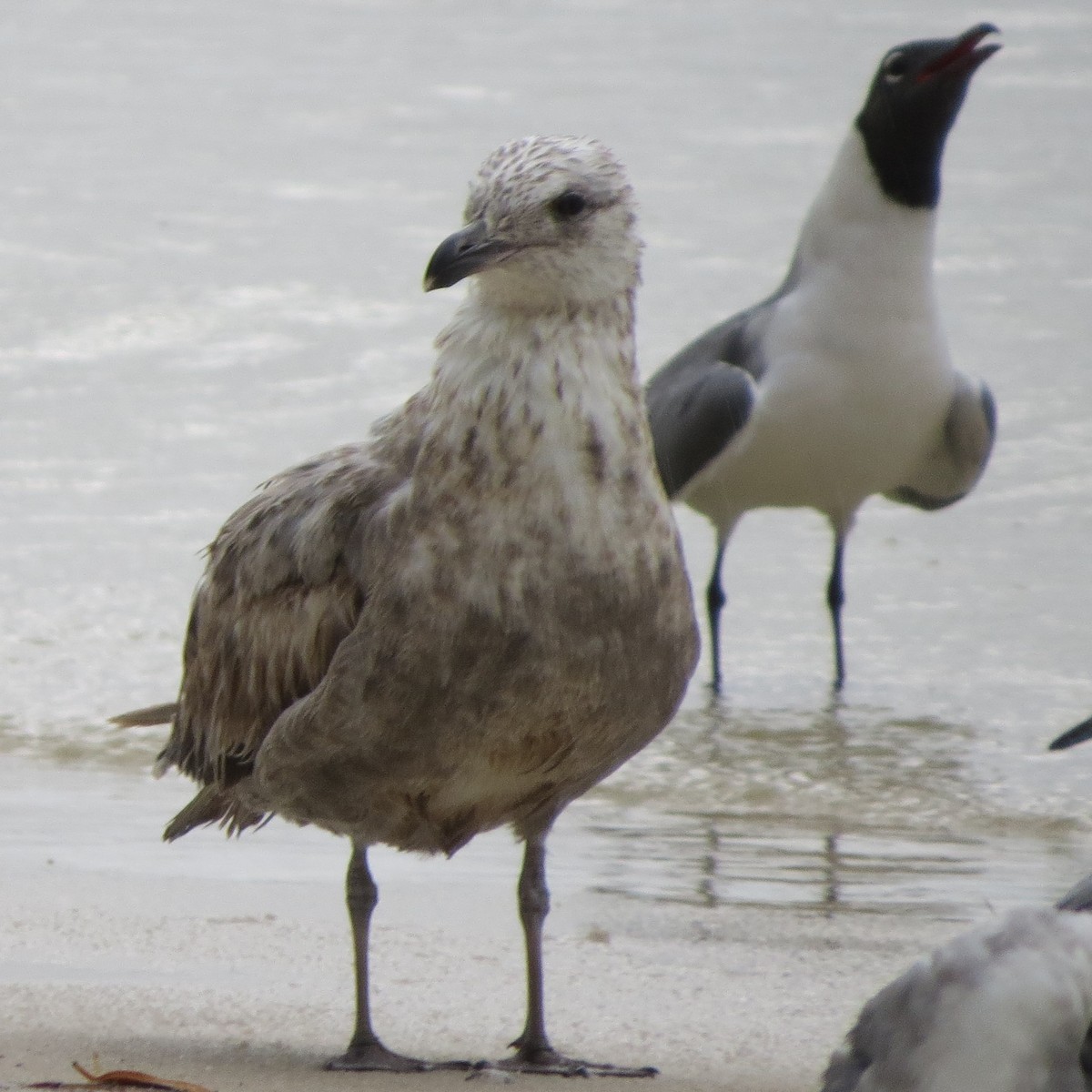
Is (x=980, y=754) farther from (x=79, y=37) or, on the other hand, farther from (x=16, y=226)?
(x=79, y=37)

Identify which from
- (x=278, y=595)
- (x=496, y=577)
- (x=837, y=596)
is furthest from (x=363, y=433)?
(x=496, y=577)

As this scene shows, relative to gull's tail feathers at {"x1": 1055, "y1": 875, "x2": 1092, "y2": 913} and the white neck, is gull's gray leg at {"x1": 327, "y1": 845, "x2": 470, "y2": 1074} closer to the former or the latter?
gull's tail feathers at {"x1": 1055, "y1": 875, "x2": 1092, "y2": 913}

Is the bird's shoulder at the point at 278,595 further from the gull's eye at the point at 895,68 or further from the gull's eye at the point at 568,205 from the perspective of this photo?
the gull's eye at the point at 895,68

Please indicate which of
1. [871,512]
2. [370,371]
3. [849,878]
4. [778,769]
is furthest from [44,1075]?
[370,371]

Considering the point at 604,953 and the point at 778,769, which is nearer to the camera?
the point at 604,953

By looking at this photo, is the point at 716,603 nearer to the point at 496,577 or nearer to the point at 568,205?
the point at 568,205

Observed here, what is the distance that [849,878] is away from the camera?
6.13 metres

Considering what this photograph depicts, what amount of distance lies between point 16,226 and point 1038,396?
639 cm

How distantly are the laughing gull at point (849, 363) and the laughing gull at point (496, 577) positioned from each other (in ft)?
12.9

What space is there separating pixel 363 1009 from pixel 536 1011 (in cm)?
31

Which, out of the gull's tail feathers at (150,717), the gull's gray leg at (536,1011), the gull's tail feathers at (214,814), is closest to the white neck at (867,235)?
the gull's tail feathers at (150,717)

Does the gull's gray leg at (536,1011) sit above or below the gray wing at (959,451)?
below

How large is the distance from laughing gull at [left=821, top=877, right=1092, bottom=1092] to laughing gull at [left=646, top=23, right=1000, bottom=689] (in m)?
5.44

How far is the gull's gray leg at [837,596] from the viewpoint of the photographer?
8.70m
